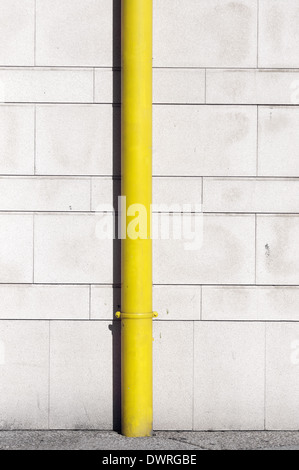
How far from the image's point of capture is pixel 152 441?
5.17 meters

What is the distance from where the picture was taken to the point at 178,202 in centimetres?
555

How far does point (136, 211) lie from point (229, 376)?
177cm

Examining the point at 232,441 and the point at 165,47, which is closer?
the point at 232,441

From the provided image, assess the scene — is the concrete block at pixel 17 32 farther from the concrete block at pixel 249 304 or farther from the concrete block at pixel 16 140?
the concrete block at pixel 249 304

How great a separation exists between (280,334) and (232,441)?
3.51 ft

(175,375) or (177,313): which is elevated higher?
(177,313)

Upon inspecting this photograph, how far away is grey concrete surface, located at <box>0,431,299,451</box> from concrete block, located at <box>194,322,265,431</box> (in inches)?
5.3

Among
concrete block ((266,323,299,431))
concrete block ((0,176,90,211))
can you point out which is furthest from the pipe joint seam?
concrete block ((266,323,299,431))

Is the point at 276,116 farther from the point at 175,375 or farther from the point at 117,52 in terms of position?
the point at 175,375

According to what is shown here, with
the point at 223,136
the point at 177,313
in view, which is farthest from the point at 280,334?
the point at 223,136

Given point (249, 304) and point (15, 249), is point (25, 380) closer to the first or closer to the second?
point (15, 249)

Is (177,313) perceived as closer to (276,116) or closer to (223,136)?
(223,136)

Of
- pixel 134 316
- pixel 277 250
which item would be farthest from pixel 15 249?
pixel 277 250

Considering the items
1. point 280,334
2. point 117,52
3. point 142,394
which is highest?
point 117,52
